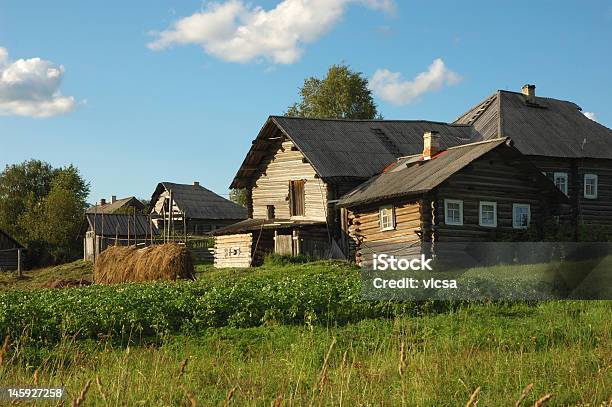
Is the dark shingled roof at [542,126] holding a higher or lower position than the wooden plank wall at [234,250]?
higher

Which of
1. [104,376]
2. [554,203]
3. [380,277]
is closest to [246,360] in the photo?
[104,376]

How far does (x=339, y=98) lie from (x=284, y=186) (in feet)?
72.2

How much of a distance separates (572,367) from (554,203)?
24.8m

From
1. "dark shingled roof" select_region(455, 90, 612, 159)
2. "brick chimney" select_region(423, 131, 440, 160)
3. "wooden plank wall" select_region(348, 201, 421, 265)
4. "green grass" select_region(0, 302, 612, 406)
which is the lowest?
"green grass" select_region(0, 302, 612, 406)

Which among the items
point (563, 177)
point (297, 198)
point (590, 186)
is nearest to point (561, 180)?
point (563, 177)

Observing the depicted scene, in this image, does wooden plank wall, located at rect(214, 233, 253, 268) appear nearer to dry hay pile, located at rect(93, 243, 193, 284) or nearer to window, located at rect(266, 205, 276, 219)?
window, located at rect(266, 205, 276, 219)

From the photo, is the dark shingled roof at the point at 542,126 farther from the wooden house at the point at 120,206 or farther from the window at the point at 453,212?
the wooden house at the point at 120,206

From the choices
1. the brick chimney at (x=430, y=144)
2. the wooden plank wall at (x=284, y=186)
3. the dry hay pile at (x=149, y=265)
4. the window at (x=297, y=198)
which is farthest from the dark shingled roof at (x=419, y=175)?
the dry hay pile at (x=149, y=265)

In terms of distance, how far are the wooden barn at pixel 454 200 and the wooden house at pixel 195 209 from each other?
30489mm

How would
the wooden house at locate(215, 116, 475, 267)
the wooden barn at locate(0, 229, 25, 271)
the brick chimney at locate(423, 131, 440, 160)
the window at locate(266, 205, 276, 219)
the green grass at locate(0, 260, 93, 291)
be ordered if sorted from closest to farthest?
the brick chimney at locate(423, 131, 440, 160) → the wooden house at locate(215, 116, 475, 267) → the window at locate(266, 205, 276, 219) → the green grass at locate(0, 260, 93, 291) → the wooden barn at locate(0, 229, 25, 271)

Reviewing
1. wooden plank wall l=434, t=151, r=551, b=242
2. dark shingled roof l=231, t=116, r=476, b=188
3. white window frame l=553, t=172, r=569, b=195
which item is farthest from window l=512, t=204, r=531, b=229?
dark shingled roof l=231, t=116, r=476, b=188

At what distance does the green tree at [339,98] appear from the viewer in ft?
197

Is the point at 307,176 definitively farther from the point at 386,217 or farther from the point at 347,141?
the point at 386,217

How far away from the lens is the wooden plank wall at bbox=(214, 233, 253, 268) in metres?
38.3
